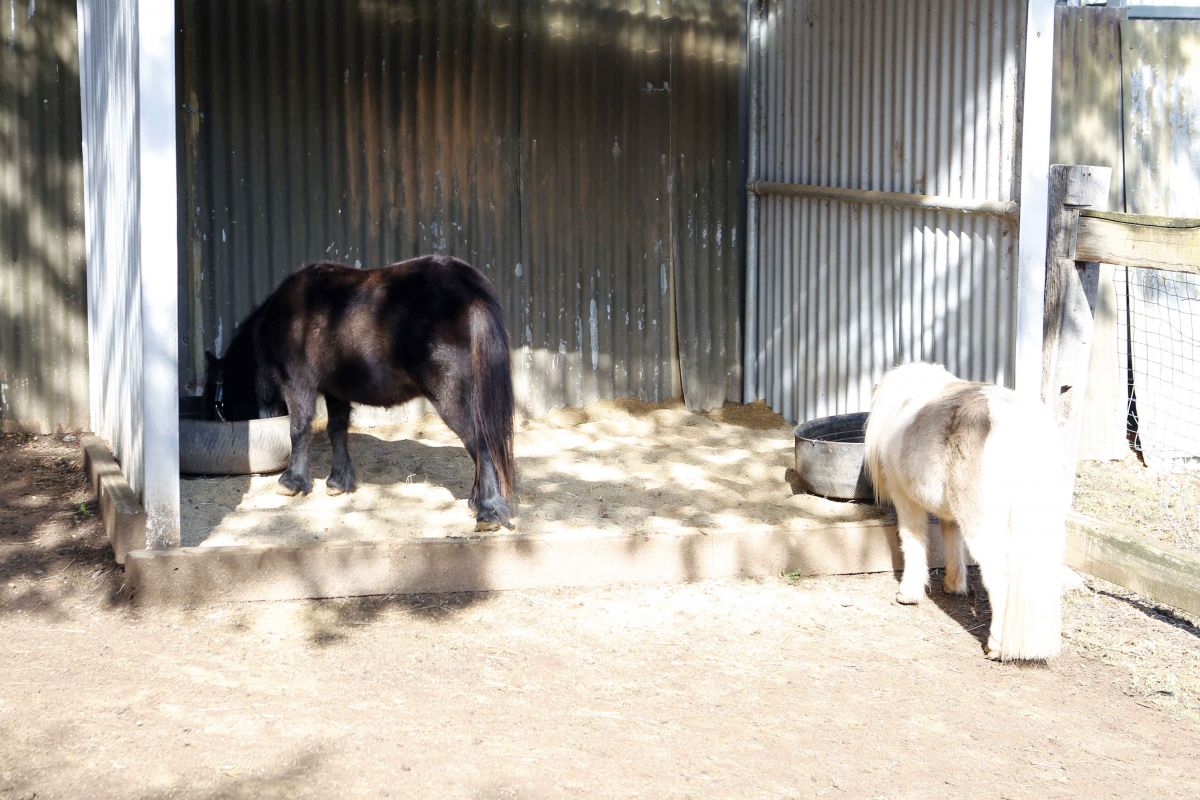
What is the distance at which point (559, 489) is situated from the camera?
6.84 metres

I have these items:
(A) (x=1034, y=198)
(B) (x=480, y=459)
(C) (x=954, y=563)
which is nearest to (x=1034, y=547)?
(C) (x=954, y=563)

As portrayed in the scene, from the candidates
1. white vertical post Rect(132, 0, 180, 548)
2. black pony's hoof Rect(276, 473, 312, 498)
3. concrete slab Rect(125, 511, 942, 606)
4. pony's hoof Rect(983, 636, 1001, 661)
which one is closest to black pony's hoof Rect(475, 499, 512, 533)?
concrete slab Rect(125, 511, 942, 606)

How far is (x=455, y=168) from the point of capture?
8.45 meters

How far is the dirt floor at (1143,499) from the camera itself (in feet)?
21.0

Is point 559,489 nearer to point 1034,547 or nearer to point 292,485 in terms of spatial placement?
point 292,485

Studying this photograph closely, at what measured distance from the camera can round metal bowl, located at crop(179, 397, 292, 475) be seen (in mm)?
6648

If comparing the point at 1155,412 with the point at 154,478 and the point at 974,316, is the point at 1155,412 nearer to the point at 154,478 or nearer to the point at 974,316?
the point at 974,316

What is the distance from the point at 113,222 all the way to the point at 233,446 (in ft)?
4.48

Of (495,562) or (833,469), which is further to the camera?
(833,469)

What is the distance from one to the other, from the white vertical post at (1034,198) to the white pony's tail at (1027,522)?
133 cm

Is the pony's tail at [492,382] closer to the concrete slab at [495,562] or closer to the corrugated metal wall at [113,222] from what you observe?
the concrete slab at [495,562]

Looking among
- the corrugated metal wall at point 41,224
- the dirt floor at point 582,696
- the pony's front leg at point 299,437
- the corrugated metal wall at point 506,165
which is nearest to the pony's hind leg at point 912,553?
the dirt floor at point 582,696

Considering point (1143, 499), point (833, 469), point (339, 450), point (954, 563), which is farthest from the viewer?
point (1143, 499)

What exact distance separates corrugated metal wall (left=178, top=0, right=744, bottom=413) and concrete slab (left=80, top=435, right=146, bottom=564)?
Answer: 131cm
